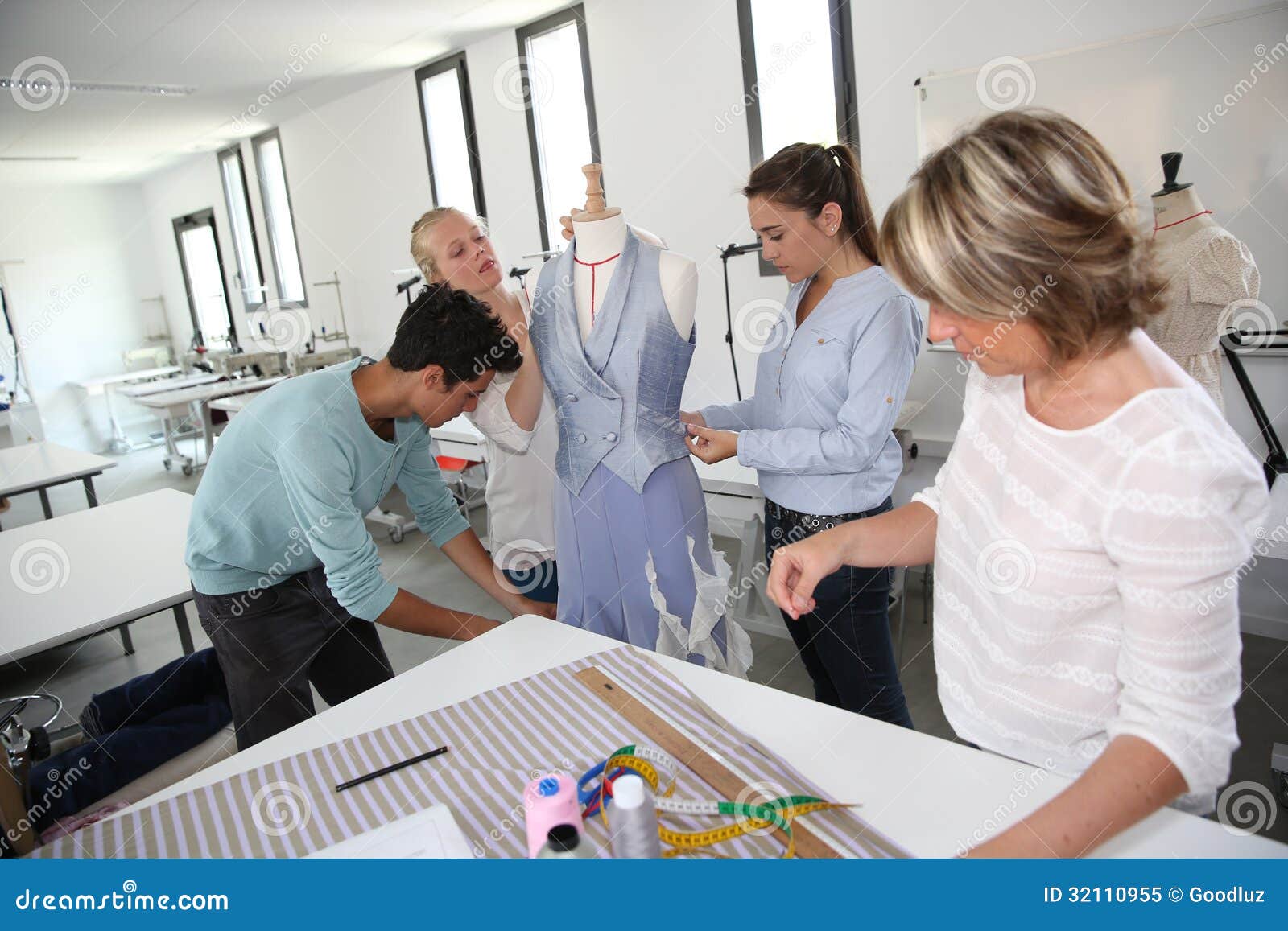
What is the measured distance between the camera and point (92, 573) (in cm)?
269

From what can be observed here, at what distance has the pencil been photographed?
1160 mm

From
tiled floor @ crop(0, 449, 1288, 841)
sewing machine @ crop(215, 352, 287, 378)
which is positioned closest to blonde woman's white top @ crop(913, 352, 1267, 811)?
tiled floor @ crop(0, 449, 1288, 841)

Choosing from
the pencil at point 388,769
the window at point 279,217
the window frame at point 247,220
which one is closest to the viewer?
the pencil at point 388,769

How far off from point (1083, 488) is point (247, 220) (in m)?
10.1

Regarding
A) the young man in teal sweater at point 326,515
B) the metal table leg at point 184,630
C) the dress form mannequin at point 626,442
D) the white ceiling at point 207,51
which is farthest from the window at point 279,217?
the dress form mannequin at point 626,442

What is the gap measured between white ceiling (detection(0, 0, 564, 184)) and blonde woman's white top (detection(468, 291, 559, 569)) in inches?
153

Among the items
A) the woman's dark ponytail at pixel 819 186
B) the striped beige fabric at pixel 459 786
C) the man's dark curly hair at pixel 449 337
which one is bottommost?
the striped beige fabric at pixel 459 786

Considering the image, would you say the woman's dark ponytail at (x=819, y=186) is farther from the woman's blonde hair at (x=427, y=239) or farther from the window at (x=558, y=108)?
the window at (x=558, y=108)

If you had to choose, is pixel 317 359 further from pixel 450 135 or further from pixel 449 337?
pixel 449 337

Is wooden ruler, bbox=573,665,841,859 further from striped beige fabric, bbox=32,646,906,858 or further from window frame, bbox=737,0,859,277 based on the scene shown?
window frame, bbox=737,0,859,277

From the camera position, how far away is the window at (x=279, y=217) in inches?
337

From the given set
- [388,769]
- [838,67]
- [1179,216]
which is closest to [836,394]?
[388,769]

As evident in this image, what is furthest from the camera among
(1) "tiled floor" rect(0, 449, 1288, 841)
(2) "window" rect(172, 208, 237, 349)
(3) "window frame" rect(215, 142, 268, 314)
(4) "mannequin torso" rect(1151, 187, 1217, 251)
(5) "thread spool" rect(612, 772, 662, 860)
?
(2) "window" rect(172, 208, 237, 349)

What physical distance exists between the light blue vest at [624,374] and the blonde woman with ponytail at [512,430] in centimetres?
22
